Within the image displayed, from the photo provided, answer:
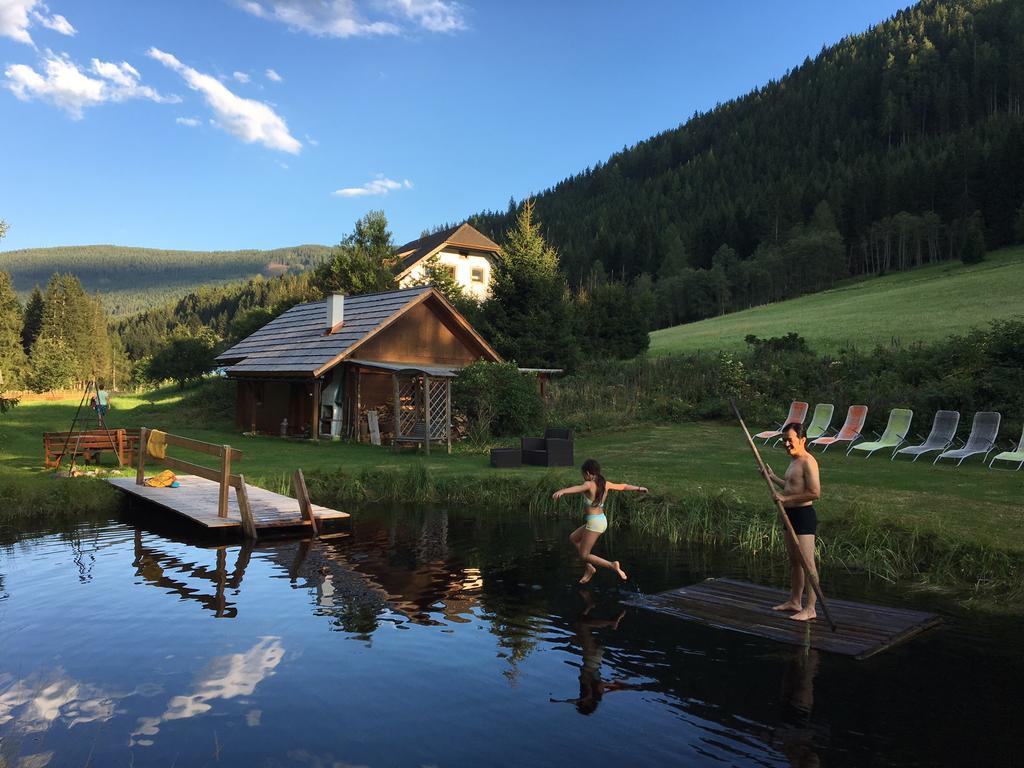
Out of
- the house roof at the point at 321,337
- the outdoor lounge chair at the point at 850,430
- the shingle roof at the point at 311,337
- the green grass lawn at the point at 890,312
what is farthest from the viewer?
the green grass lawn at the point at 890,312

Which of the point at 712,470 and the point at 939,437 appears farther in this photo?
the point at 939,437

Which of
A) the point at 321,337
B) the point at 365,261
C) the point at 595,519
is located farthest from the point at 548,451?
the point at 365,261

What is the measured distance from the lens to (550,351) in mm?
33531

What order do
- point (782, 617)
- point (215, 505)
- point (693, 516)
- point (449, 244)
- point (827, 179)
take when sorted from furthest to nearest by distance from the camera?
point (827, 179), point (449, 244), point (215, 505), point (693, 516), point (782, 617)

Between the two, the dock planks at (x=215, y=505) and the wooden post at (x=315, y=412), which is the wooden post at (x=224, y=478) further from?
the wooden post at (x=315, y=412)

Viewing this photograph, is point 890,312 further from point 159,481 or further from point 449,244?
point 159,481

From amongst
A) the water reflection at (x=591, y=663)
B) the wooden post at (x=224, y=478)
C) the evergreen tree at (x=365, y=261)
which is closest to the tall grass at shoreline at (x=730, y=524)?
the wooden post at (x=224, y=478)

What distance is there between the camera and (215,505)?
13523 mm

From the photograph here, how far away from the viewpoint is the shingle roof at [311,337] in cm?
2530

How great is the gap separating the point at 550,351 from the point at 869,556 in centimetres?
2424

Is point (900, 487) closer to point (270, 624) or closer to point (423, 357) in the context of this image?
point (270, 624)

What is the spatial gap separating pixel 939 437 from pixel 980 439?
39.1 inches

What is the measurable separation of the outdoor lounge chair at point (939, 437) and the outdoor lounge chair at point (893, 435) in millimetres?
355

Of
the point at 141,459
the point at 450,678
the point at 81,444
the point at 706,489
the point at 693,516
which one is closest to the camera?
the point at 450,678
